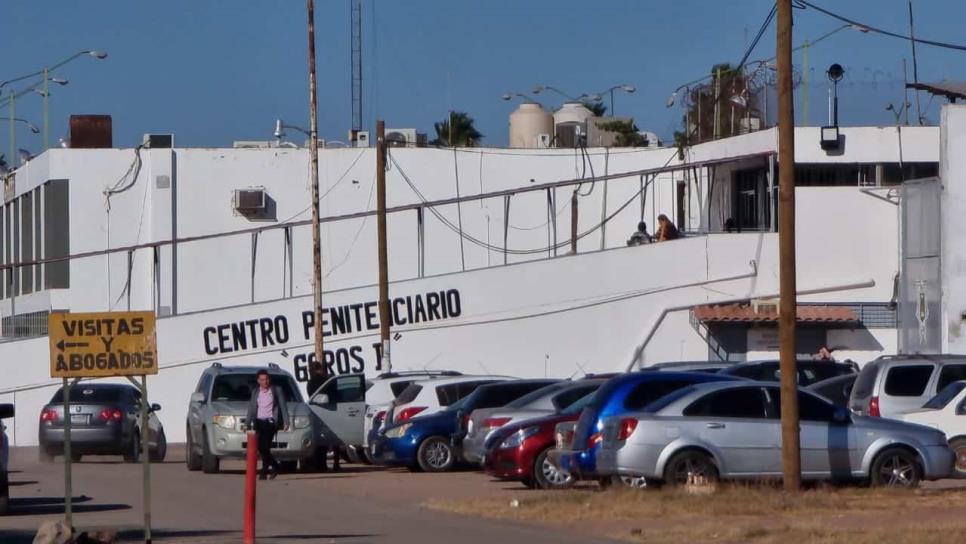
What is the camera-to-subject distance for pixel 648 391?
19359 mm

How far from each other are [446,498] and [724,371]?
8.17 metres

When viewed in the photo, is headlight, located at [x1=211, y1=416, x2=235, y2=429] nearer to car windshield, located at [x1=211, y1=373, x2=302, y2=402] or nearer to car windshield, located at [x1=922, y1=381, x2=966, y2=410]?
car windshield, located at [x1=211, y1=373, x2=302, y2=402]

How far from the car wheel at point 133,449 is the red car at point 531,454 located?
10458 millimetres

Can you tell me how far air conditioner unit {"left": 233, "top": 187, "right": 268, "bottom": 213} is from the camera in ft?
150

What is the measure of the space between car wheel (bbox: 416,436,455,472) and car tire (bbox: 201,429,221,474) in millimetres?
3587

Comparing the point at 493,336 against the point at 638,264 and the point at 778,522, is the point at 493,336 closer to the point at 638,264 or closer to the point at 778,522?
the point at 638,264

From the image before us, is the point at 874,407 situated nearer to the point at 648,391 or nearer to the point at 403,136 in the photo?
the point at 648,391

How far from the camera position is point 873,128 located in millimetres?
40250

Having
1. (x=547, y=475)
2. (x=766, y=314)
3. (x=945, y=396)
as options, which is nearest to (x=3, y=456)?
(x=547, y=475)

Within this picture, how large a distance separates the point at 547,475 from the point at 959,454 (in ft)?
20.2

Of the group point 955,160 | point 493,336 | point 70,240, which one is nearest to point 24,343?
point 70,240

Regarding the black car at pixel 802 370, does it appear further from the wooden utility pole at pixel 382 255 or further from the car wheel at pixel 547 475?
the wooden utility pole at pixel 382 255

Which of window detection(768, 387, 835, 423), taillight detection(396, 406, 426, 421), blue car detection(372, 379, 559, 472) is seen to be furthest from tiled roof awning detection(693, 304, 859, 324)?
window detection(768, 387, 835, 423)

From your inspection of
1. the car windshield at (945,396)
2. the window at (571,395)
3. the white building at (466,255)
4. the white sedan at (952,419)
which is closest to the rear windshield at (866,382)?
the car windshield at (945,396)
